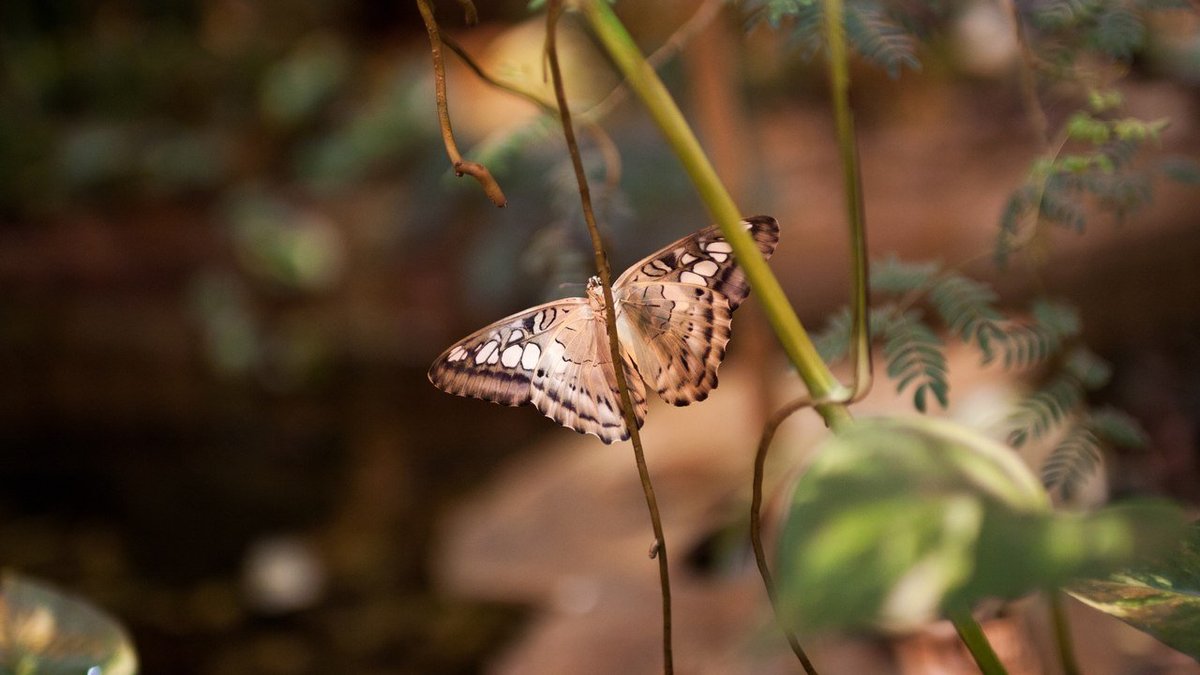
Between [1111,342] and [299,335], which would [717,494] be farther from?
[299,335]

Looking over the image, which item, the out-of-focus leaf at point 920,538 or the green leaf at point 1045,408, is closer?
the out-of-focus leaf at point 920,538

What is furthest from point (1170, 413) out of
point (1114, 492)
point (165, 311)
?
point (165, 311)

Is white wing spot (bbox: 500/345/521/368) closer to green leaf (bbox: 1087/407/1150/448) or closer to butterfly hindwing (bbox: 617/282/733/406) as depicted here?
butterfly hindwing (bbox: 617/282/733/406)

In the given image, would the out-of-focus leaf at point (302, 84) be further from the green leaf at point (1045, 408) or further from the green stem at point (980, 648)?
the green stem at point (980, 648)

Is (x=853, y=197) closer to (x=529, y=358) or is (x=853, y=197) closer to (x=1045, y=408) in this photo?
(x=529, y=358)

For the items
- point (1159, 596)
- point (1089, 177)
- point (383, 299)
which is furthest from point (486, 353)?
point (383, 299)

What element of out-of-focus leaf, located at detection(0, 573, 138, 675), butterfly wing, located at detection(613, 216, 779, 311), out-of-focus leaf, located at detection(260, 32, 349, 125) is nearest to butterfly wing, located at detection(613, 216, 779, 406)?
butterfly wing, located at detection(613, 216, 779, 311)

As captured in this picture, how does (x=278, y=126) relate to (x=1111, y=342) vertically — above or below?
above

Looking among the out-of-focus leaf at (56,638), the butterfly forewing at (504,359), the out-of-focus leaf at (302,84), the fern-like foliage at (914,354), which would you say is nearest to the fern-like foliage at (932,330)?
the fern-like foliage at (914,354)
